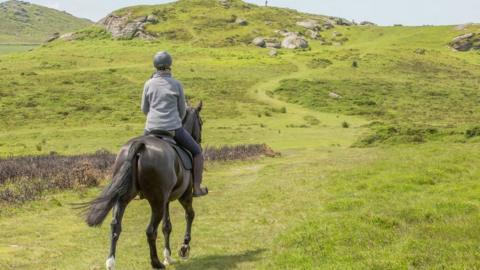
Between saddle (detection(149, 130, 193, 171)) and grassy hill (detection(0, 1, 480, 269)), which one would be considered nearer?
saddle (detection(149, 130, 193, 171))

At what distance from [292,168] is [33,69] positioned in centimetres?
6886

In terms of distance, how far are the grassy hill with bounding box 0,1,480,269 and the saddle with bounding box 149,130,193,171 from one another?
2.11 meters

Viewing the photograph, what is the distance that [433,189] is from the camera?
16938mm

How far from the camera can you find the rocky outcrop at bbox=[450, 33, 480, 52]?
131 metres

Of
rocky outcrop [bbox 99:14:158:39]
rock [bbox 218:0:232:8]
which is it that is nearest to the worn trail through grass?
rocky outcrop [bbox 99:14:158:39]

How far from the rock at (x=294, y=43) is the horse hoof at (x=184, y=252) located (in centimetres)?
12016

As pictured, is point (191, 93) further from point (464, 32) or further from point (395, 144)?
point (464, 32)

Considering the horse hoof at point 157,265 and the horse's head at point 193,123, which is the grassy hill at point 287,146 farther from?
the horse's head at point 193,123

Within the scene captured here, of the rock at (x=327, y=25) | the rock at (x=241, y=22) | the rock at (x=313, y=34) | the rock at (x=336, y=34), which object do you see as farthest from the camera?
the rock at (x=327, y=25)

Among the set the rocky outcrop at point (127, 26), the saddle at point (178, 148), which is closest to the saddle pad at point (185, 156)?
the saddle at point (178, 148)

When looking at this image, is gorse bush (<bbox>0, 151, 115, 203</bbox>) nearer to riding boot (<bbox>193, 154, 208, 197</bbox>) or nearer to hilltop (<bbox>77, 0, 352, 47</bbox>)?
riding boot (<bbox>193, 154, 208, 197</bbox>)

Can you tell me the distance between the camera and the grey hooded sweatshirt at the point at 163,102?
10562mm

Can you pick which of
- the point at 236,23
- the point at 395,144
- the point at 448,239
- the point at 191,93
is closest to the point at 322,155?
the point at 395,144

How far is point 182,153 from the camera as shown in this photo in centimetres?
1095
